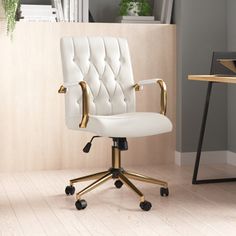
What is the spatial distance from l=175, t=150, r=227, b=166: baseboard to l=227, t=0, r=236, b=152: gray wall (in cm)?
8

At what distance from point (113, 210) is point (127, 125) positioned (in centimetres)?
50

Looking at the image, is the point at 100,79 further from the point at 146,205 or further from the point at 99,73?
the point at 146,205

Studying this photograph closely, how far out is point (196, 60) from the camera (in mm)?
4871

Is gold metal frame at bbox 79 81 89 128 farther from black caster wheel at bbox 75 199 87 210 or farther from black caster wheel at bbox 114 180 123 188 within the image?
black caster wheel at bbox 114 180 123 188

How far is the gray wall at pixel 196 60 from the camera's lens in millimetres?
4836

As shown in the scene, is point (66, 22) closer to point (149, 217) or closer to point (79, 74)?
point (79, 74)

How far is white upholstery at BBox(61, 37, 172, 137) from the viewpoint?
12.2 feet

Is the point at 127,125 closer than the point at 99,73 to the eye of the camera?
Yes

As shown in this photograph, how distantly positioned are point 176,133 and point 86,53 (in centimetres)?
145

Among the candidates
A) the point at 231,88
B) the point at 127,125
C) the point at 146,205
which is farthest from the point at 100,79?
the point at 231,88

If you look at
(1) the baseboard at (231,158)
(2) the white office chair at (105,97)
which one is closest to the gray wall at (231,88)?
(1) the baseboard at (231,158)

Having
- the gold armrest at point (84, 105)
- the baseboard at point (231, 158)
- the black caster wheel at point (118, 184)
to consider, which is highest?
the gold armrest at point (84, 105)

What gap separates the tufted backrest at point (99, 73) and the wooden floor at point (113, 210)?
57 cm

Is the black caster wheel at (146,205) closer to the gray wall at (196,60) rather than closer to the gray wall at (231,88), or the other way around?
the gray wall at (196,60)
